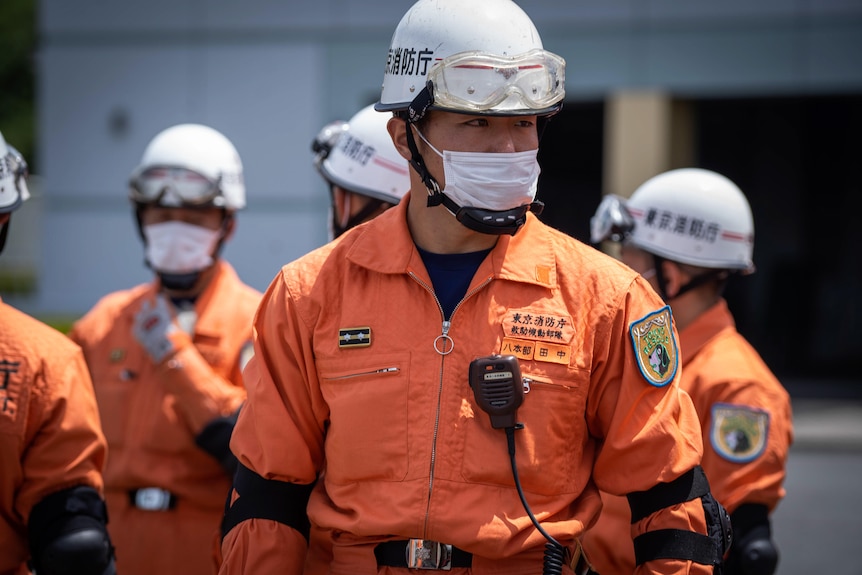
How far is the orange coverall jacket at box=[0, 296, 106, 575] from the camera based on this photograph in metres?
3.29

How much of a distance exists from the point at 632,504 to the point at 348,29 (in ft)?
39.7

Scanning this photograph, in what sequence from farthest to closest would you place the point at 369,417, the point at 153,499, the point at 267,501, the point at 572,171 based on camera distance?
the point at 572,171
the point at 153,499
the point at 267,501
the point at 369,417

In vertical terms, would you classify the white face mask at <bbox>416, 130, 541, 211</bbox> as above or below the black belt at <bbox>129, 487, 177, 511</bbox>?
above

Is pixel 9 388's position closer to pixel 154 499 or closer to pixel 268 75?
pixel 154 499

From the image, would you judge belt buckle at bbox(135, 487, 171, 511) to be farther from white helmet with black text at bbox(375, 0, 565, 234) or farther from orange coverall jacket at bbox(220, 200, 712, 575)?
white helmet with black text at bbox(375, 0, 565, 234)

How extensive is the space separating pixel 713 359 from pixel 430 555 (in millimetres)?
1856

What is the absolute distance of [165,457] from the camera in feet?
14.4

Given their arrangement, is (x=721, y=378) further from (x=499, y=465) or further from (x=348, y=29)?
(x=348, y=29)

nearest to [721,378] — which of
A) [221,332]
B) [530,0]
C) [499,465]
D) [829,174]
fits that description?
[499,465]

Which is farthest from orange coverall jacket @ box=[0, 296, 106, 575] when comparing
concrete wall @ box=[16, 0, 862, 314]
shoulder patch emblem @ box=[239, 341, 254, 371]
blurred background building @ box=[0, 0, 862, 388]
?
blurred background building @ box=[0, 0, 862, 388]

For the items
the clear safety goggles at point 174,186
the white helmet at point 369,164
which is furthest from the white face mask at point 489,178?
the clear safety goggles at point 174,186

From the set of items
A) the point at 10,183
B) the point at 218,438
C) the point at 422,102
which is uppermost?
the point at 422,102

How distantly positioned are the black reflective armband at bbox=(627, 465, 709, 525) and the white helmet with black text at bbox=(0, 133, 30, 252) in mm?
2069

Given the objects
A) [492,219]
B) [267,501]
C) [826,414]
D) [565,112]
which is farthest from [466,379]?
[565,112]
